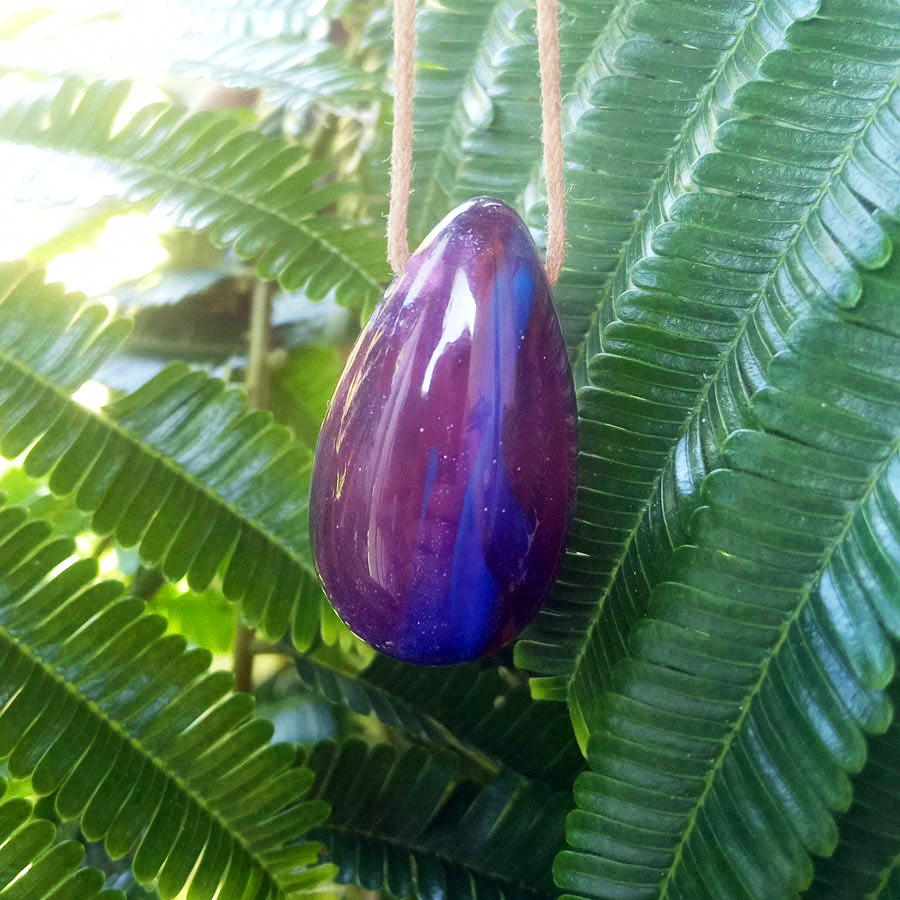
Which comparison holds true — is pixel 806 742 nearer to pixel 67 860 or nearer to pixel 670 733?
pixel 670 733

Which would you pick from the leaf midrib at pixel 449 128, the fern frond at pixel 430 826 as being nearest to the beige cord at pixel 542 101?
the leaf midrib at pixel 449 128

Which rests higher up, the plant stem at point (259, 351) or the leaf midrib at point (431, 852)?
the plant stem at point (259, 351)

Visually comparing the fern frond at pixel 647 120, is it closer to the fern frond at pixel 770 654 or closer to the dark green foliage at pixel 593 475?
the dark green foliage at pixel 593 475

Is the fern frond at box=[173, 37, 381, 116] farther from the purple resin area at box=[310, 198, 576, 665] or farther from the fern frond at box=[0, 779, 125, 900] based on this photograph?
the fern frond at box=[0, 779, 125, 900]

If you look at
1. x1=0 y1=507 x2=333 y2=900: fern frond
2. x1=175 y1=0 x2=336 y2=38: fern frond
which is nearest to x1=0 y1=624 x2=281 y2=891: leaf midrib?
x1=0 y1=507 x2=333 y2=900: fern frond

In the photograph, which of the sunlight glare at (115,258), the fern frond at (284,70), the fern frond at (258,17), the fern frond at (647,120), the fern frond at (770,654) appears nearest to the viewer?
the fern frond at (770,654)

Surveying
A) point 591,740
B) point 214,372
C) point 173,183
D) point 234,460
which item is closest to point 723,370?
point 591,740
